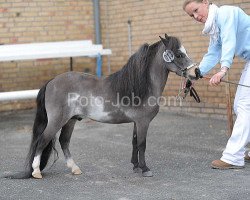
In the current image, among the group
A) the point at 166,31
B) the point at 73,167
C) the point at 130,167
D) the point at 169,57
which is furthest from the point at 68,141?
the point at 166,31

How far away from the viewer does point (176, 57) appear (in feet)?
18.2

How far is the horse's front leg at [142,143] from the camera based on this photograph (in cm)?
566

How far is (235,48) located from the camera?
19.0 ft

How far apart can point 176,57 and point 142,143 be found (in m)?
0.97

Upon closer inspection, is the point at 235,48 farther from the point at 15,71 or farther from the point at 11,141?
the point at 15,71

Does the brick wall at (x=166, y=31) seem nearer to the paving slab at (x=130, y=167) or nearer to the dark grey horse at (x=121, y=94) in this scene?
the paving slab at (x=130, y=167)

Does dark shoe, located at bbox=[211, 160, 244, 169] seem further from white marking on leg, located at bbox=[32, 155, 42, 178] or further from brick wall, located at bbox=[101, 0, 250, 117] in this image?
brick wall, located at bbox=[101, 0, 250, 117]

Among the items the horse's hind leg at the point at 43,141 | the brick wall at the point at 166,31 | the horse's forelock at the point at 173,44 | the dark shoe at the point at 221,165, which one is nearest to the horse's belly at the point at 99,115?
the horse's hind leg at the point at 43,141

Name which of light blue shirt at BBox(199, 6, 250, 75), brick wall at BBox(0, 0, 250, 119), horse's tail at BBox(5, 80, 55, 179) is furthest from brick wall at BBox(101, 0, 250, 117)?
horse's tail at BBox(5, 80, 55, 179)

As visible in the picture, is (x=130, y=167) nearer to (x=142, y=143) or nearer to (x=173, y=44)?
(x=142, y=143)

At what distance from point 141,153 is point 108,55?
5.59m

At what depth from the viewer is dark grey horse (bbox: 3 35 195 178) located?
558cm

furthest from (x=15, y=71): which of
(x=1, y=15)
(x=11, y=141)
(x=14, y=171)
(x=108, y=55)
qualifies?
(x=14, y=171)

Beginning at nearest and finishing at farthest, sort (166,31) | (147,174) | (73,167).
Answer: (147,174)
(73,167)
(166,31)
